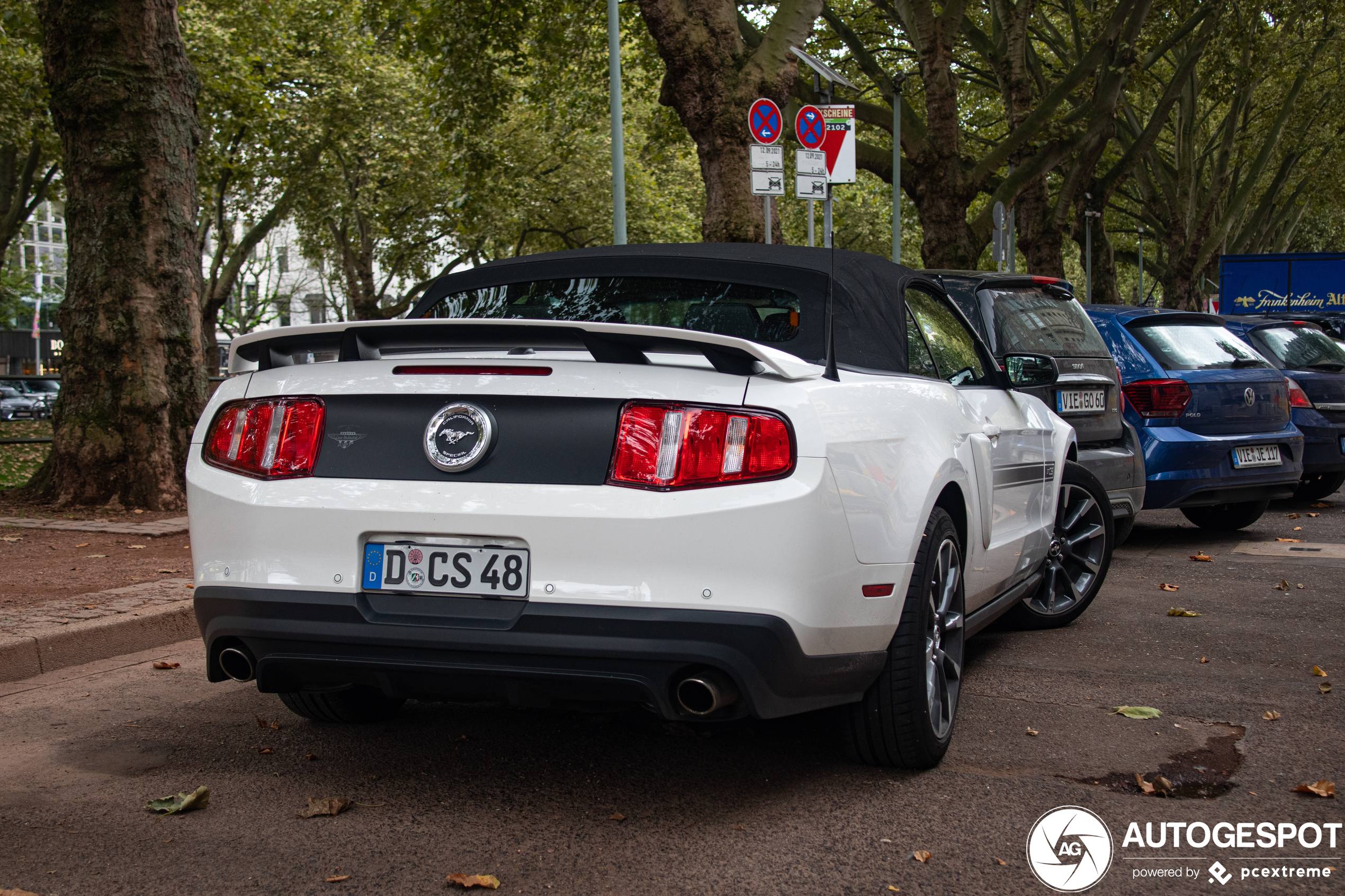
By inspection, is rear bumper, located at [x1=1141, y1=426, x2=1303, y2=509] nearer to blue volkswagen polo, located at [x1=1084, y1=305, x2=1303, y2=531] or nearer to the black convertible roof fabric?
blue volkswagen polo, located at [x1=1084, y1=305, x2=1303, y2=531]

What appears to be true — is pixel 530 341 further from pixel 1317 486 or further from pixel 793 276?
pixel 1317 486

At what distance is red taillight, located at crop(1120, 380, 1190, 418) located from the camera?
8.68 m

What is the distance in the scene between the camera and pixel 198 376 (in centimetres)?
1008

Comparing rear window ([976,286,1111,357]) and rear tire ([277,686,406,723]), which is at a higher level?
rear window ([976,286,1111,357])

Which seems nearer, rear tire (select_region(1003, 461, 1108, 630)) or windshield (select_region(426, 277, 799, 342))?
windshield (select_region(426, 277, 799, 342))

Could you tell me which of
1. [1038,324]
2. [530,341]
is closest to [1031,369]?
[1038,324]

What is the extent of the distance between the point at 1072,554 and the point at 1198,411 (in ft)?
9.65

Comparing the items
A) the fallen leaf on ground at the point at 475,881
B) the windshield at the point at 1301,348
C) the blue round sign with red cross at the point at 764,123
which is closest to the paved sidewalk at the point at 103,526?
the blue round sign with red cross at the point at 764,123

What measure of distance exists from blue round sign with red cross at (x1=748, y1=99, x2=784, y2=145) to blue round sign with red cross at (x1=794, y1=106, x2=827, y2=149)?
1.18 feet

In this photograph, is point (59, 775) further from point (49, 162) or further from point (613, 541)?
point (49, 162)

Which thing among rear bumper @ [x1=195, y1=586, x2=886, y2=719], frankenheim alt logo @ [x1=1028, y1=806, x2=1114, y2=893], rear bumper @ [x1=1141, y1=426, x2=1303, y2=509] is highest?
rear bumper @ [x1=195, y1=586, x2=886, y2=719]

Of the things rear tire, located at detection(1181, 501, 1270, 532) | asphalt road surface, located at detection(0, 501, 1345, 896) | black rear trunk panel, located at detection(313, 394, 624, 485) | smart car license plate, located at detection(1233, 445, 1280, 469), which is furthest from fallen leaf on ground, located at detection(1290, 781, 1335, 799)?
rear tire, located at detection(1181, 501, 1270, 532)

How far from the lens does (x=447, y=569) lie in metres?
3.25

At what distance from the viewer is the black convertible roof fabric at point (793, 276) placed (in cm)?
388
